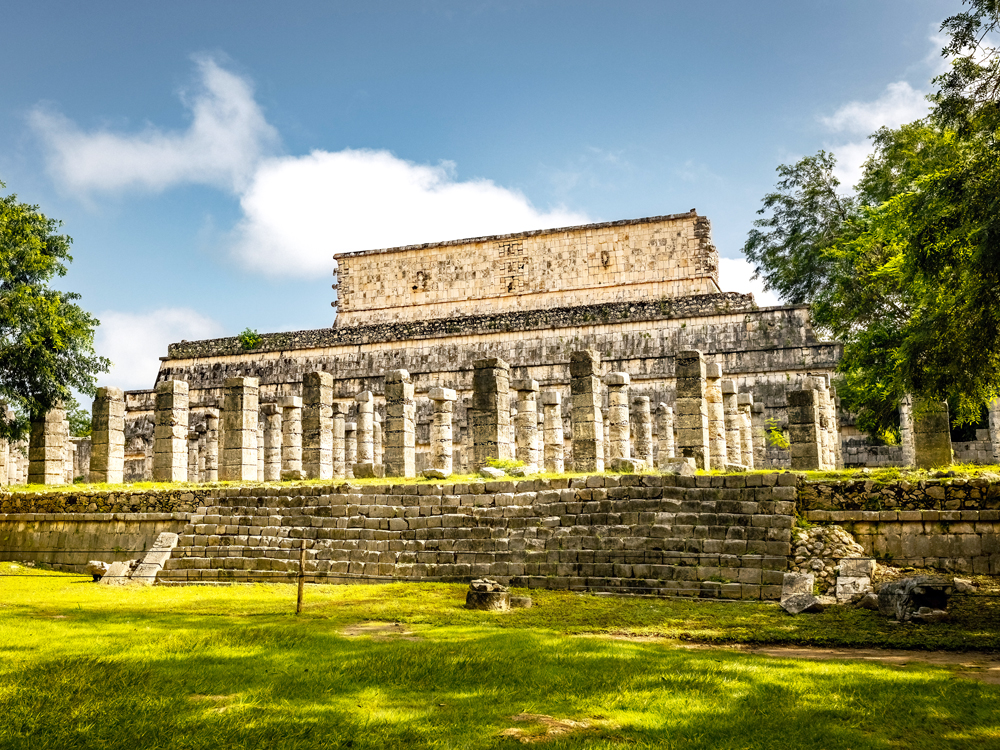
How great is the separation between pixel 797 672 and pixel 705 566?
128 inches

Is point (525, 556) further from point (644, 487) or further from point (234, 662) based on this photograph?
point (234, 662)

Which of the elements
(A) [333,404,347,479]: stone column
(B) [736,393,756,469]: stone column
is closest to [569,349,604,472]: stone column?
(B) [736,393,756,469]: stone column

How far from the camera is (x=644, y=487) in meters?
10.8

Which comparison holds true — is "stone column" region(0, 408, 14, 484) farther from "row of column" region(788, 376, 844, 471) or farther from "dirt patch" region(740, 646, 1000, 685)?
"dirt patch" region(740, 646, 1000, 685)

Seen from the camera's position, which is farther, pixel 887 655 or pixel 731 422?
pixel 731 422

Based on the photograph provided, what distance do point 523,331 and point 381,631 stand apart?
17.5 metres

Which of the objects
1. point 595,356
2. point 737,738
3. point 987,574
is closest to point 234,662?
point 737,738

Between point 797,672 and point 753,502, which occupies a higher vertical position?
point 753,502

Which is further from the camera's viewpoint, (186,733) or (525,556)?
(525,556)

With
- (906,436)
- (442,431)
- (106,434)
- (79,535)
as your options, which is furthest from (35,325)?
(906,436)

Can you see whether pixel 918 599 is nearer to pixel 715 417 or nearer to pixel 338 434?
pixel 715 417

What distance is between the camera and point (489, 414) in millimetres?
14664

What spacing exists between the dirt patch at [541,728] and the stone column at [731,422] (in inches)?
495

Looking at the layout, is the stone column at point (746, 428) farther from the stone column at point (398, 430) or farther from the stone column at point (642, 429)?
the stone column at point (398, 430)
